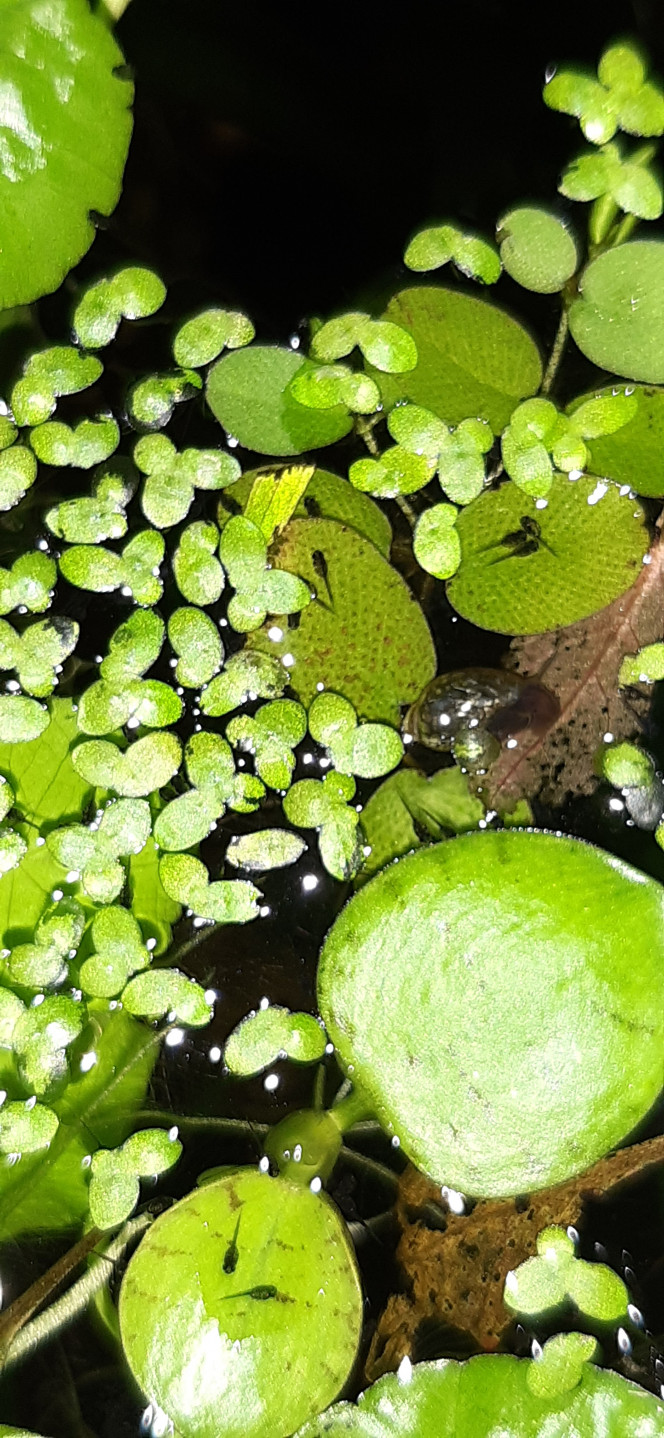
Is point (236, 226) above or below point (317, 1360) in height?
above

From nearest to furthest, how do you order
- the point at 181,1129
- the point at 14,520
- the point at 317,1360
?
the point at 317,1360 → the point at 181,1129 → the point at 14,520

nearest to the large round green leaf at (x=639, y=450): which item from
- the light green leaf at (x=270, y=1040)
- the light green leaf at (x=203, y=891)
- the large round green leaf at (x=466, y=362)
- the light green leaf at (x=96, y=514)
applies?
the large round green leaf at (x=466, y=362)

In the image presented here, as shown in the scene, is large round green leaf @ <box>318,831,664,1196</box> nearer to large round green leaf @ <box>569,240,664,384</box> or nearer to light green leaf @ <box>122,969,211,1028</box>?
light green leaf @ <box>122,969,211,1028</box>

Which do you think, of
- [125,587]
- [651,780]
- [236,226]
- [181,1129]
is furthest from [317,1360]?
[236,226]

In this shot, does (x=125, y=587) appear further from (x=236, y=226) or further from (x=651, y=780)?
(x=651, y=780)

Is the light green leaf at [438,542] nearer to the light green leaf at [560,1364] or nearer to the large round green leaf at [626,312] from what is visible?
the large round green leaf at [626,312]

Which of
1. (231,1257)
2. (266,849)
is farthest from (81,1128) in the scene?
(266,849)

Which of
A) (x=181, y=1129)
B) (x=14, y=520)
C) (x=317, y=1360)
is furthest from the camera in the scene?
(x=14, y=520)
